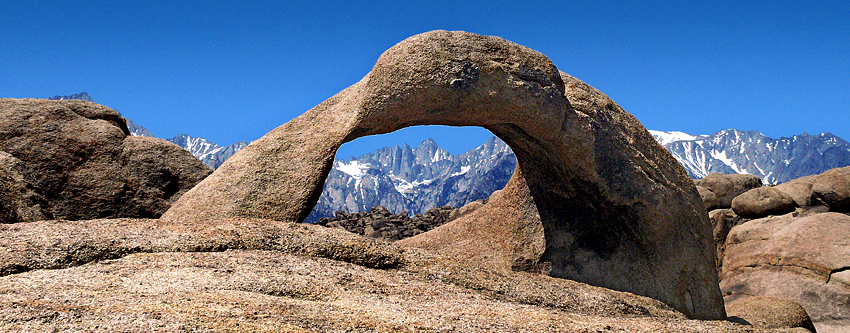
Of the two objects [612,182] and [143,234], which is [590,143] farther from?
[143,234]

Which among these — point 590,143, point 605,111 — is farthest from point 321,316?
point 605,111

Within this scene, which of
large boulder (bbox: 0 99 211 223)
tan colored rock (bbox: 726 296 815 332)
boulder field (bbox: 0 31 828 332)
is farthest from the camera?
tan colored rock (bbox: 726 296 815 332)

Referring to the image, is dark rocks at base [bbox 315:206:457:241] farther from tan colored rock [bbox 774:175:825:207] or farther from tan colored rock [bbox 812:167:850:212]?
tan colored rock [bbox 812:167:850:212]

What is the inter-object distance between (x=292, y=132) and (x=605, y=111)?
419 centimetres

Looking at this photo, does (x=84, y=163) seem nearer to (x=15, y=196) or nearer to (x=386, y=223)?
(x=15, y=196)

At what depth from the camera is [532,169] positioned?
29.0 ft

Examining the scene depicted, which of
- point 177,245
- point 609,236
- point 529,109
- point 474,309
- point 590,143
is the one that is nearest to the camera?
point 474,309

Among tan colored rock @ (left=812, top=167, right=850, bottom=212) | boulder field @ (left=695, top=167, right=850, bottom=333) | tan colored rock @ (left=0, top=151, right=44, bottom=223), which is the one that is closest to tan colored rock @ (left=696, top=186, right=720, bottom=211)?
boulder field @ (left=695, top=167, right=850, bottom=333)

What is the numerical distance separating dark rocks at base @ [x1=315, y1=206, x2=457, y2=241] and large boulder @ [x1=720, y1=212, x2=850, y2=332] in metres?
8.49

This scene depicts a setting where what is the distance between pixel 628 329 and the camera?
4.59 m

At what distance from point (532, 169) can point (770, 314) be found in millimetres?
4398

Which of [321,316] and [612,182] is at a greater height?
[612,182]

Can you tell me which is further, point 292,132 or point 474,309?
point 292,132

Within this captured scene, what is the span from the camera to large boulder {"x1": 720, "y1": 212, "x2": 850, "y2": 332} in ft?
36.7
